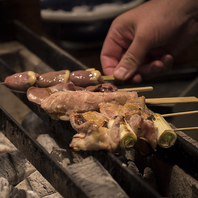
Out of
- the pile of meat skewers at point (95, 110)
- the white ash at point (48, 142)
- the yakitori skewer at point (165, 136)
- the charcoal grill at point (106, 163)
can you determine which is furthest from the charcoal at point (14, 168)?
the yakitori skewer at point (165, 136)

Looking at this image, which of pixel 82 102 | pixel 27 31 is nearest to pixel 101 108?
pixel 82 102

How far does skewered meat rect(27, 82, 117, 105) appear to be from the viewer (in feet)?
7.33

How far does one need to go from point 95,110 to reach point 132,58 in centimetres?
99

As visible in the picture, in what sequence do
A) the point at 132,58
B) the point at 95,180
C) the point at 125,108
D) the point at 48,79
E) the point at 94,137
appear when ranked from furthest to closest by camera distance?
the point at 132,58, the point at 48,79, the point at 125,108, the point at 94,137, the point at 95,180

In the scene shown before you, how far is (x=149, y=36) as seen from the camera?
296 cm

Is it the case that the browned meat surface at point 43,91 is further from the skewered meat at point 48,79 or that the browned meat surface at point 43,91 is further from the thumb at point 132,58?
the thumb at point 132,58

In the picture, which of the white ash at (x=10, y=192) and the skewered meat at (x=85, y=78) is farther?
the skewered meat at (x=85, y=78)

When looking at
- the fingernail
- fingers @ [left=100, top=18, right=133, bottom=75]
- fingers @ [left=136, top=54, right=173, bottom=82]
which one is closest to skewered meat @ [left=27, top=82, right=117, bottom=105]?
the fingernail

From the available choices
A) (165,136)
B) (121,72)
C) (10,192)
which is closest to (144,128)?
(165,136)

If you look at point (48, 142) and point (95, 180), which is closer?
point (95, 180)

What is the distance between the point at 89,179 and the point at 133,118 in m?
0.55

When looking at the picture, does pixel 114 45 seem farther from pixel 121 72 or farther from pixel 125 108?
pixel 125 108

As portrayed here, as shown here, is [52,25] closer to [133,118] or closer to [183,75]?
[183,75]

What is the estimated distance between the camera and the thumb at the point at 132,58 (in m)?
2.91
